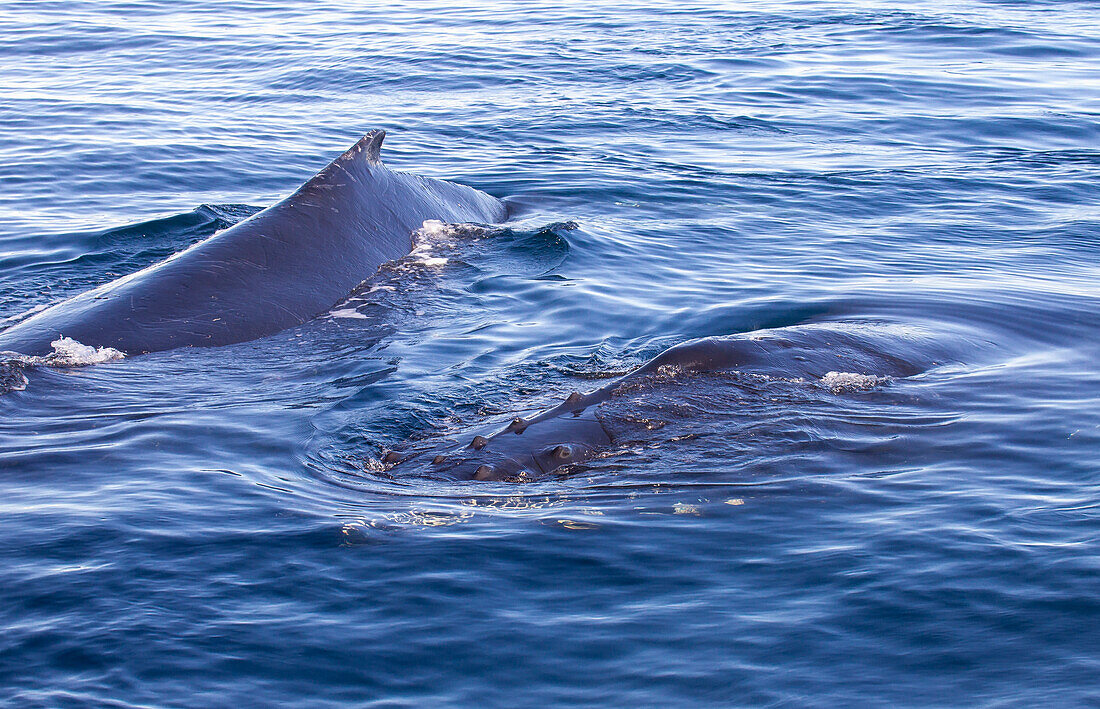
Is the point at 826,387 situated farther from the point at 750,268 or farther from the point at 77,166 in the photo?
the point at 77,166

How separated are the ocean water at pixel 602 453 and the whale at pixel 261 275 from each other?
25 cm

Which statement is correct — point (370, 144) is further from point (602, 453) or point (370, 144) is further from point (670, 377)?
point (602, 453)

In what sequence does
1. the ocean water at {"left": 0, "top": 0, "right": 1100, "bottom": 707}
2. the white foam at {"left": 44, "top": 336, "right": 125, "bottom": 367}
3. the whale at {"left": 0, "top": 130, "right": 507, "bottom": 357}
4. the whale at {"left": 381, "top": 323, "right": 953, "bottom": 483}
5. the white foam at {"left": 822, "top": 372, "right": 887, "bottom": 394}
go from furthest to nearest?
the whale at {"left": 0, "top": 130, "right": 507, "bottom": 357} → the white foam at {"left": 44, "top": 336, "right": 125, "bottom": 367} → the white foam at {"left": 822, "top": 372, "right": 887, "bottom": 394} → the whale at {"left": 381, "top": 323, "right": 953, "bottom": 483} → the ocean water at {"left": 0, "top": 0, "right": 1100, "bottom": 707}

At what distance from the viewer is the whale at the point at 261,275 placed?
9297mm

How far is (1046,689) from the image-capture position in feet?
16.9

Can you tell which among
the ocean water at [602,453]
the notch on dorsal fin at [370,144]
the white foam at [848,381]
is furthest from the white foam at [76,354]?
the white foam at [848,381]

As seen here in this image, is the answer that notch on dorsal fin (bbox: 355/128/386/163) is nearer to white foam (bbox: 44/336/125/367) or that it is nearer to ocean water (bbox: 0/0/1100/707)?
ocean water (bbox: 0/0/1100/707)

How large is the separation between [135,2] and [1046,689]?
33987mm

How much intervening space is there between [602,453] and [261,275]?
4168mm

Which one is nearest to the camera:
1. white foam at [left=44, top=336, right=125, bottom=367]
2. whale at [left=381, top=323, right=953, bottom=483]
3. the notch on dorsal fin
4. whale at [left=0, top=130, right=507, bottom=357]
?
whale at [left=381, top=323, right=953, bottom=483]

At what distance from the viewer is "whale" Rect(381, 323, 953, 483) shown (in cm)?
724

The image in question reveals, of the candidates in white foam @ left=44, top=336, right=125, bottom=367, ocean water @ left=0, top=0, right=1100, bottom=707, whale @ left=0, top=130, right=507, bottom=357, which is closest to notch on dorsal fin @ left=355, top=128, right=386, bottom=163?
whale @ left=0, top=130, right=507, bottom=357

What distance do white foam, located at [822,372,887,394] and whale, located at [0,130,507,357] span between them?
14.3 feet

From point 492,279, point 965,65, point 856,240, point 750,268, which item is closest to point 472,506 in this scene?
Answer: point 492,279
